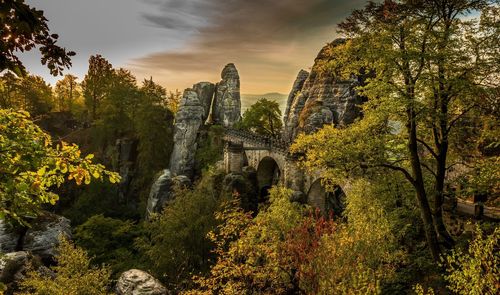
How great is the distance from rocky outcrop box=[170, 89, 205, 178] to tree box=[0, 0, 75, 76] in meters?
43.7

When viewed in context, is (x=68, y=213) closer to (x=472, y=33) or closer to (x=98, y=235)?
(x=98, y=235)

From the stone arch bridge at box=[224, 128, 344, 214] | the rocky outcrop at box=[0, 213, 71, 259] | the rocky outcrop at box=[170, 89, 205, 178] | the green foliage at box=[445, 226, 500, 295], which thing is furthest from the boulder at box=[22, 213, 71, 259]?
the green foliage at box=[445, 226, 500, 295]

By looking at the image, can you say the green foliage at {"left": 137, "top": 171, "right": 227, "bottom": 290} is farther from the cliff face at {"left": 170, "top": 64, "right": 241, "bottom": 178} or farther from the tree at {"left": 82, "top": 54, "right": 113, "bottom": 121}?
the tree at {"left": 82, "top": 54, "right": 113, "bottom": 121}

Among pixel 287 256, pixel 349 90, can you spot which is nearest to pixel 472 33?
pixel 287 256

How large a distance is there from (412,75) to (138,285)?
1714 centimetres

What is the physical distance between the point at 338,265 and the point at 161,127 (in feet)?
134

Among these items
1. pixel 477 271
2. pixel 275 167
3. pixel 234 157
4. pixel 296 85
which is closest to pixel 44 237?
pixel 234 157

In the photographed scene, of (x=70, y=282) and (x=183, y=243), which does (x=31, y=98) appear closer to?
(x=183, y=243)

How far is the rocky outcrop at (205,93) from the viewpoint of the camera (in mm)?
57638

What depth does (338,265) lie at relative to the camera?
1191 cm

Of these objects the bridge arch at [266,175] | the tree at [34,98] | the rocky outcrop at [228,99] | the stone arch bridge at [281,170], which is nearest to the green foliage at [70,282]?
the stone arch bridge at [281,170]

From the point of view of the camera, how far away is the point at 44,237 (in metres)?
25.5

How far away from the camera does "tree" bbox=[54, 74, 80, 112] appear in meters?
66.4

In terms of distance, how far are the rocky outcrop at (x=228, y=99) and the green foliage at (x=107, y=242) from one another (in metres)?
29.9
